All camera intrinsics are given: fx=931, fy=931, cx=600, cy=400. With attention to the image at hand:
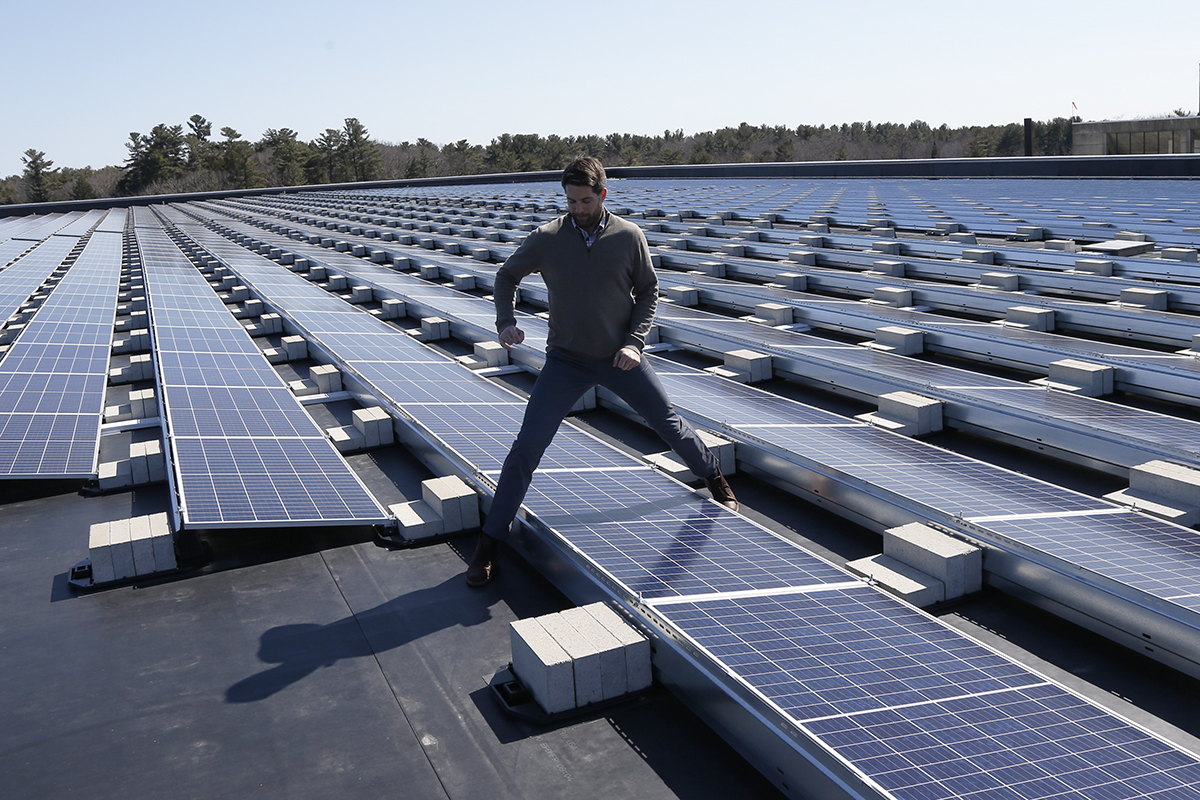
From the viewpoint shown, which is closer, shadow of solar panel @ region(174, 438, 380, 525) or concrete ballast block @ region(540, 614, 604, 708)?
concrete ballast block @ region(540, 614, 604, 708)

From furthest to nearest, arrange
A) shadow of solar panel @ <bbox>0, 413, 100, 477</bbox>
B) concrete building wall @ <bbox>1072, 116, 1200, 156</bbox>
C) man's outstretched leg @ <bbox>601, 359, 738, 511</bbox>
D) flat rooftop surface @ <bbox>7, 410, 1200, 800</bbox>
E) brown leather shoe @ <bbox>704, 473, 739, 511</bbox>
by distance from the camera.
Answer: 1. concrete building wall @ <bbox>1072, 116, 1200, 156</bbox>
2. shadow of solar panel @ <bbox>0, 413, 100, 477</bbox>
3. brown leather shoe @ <bbox>704, 473, 739, 511</bbox>
4. man's outstretched leg @ <bbox>601, 359, 738, 511</bbox>
5. flat rooftop surface @ <bbox>7, 410, 1200, 800</bbox>

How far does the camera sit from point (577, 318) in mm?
5215

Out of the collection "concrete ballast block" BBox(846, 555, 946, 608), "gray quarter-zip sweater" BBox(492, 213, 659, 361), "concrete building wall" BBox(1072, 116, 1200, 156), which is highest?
"concrete building wall" BBox(1072, 116, 1200, 156)

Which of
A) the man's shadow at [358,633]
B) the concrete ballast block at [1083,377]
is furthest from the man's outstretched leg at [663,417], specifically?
the concrete ballast block at [1083,377]

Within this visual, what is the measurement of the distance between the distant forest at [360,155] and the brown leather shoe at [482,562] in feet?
300

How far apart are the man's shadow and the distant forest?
301 ft

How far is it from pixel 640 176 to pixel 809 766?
5632cm

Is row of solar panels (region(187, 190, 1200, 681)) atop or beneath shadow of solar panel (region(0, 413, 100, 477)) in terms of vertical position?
beneath

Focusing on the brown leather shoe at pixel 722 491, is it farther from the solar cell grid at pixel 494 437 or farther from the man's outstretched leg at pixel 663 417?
the solar cell grid at pixel 494 437

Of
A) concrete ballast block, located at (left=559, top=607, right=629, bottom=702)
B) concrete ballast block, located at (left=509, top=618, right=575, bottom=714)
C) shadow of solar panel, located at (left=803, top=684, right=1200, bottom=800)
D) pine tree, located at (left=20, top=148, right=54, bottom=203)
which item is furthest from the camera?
pine tree, located at (left=20, top=148, right=54, bottom=203)

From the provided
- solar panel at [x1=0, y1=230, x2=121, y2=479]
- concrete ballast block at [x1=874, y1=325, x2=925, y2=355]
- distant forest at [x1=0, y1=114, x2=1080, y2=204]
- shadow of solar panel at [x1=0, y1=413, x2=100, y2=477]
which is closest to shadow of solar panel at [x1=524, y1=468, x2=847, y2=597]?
shadow of solar panel at [x1=0, y1=413, x2=100, y2=477]

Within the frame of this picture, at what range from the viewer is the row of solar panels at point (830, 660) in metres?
3.17

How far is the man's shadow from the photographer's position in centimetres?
448

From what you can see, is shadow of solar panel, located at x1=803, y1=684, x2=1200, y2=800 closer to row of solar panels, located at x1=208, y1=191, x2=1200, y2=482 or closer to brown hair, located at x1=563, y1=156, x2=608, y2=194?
brown hair, located at x1=563, y1=156, x2=608, y2=194
